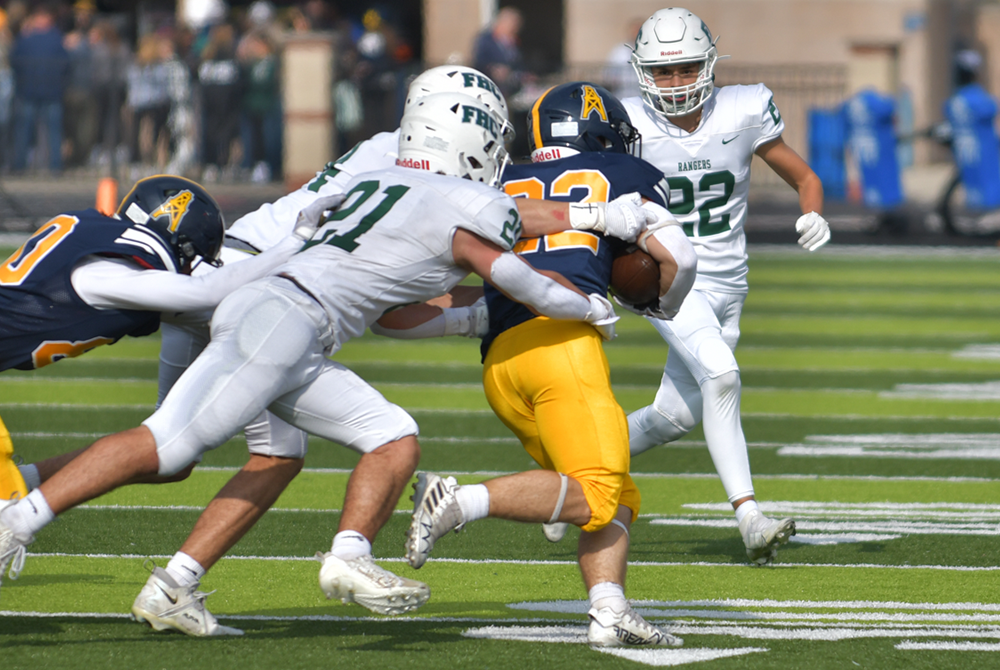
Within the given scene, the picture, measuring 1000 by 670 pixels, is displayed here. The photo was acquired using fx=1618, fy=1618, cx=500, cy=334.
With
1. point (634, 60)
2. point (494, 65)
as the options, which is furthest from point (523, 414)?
point (494, 65)

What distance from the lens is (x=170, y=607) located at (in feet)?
13.5

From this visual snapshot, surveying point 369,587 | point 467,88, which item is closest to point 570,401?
point 369,587

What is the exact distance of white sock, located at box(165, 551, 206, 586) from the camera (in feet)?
13.6

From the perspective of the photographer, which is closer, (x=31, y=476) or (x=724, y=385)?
(x=31, y=476)

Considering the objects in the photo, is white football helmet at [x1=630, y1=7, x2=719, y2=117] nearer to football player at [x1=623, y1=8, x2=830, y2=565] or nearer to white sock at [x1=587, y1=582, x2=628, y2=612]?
football player at [x1=623, y1=8, x2=830, y2=565]

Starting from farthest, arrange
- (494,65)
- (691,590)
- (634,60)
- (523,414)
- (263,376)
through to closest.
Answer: (494,65) < (634,60) < (691,590) < (523,414) < (263,376)

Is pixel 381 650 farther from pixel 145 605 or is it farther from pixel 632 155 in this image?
pixel 632 155

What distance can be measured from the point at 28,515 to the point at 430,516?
0.96 metres

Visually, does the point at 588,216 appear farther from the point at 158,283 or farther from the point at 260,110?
the point at 260,110

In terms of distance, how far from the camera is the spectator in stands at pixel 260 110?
60.0 ft

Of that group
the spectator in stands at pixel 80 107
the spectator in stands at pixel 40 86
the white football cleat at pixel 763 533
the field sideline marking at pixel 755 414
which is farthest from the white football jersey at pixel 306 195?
the spectator in stands at pixel 80 107

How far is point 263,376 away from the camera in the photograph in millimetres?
3908

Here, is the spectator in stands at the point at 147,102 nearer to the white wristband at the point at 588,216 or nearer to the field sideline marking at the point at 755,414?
the field sideline marking at the point at 755,414

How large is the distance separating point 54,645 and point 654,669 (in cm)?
152
